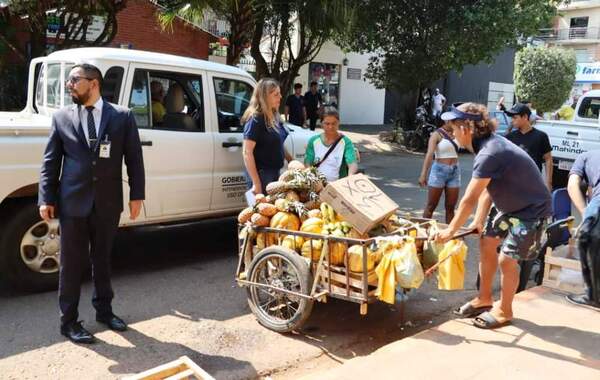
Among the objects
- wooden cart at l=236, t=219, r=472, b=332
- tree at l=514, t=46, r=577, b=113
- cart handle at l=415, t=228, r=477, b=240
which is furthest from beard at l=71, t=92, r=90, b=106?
tree at l=514, t=46, r=577, b=113

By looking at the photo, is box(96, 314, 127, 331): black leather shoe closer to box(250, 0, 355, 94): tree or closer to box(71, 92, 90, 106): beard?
box(71, 92, 90, 106): beard

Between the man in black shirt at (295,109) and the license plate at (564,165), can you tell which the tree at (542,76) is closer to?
the man in black shirt at (295,109)

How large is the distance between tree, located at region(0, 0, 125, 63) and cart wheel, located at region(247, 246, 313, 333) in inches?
349

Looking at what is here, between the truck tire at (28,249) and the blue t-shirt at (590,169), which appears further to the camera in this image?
the truck tire at (28,249)

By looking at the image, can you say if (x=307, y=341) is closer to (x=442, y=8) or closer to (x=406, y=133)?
(x=442, y=8)

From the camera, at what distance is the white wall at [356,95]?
22705 mm

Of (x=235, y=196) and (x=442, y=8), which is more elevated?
(x=442, y=8)

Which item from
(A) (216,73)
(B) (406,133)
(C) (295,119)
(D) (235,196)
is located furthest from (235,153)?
(B) (406,133)

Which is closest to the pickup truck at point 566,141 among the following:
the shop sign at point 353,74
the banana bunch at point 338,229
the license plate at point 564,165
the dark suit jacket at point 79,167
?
the license plate at point 564,165

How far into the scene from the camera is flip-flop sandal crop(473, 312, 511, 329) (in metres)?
4.36

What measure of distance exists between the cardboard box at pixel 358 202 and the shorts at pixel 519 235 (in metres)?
0.83

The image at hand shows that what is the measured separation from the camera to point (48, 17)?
12.8 metres

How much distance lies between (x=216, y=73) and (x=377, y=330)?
3107 millimetres

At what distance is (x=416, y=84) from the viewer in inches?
664
